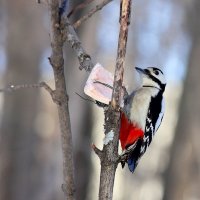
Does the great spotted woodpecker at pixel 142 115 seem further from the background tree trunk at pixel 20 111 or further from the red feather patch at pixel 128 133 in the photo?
the background tree trunk at pixel 20 111

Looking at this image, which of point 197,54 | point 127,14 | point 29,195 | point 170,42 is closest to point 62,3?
point 127,14

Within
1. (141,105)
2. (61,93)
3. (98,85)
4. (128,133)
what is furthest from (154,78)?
(61,93)

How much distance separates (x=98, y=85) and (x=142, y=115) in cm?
86

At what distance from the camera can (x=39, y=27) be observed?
7.29 metres

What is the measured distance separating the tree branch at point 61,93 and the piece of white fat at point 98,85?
1.06 ft

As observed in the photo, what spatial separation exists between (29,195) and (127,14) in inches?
218

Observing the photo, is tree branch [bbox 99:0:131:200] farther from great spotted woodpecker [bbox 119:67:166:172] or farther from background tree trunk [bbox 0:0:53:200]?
background tree trunk [bbox 0:0:53:200]

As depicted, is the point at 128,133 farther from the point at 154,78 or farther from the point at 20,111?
the point at 20,111

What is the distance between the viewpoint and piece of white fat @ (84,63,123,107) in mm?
1992

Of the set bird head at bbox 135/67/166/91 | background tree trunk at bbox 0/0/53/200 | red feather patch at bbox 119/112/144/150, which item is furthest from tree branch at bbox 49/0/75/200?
background tree trunk at bbox 0/0/53/200

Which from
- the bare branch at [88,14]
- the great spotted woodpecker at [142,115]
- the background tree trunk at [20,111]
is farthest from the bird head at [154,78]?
the background tree trunk at [20,111]

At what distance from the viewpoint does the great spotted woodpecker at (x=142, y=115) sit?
8.38 feet

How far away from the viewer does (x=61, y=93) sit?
166 centimetres

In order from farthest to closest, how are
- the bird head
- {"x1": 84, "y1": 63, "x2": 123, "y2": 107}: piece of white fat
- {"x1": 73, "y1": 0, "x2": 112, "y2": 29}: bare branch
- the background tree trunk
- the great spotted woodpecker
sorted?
the background tree trunk → the bird head → the great spotted woodpecker → {"x1": 84, "y1": 63, "x2": 123, "y2": 107}: piece of white fat → {"x1": 73, "y1": 0, "x2": 112, "y2": 29}: bare branch
